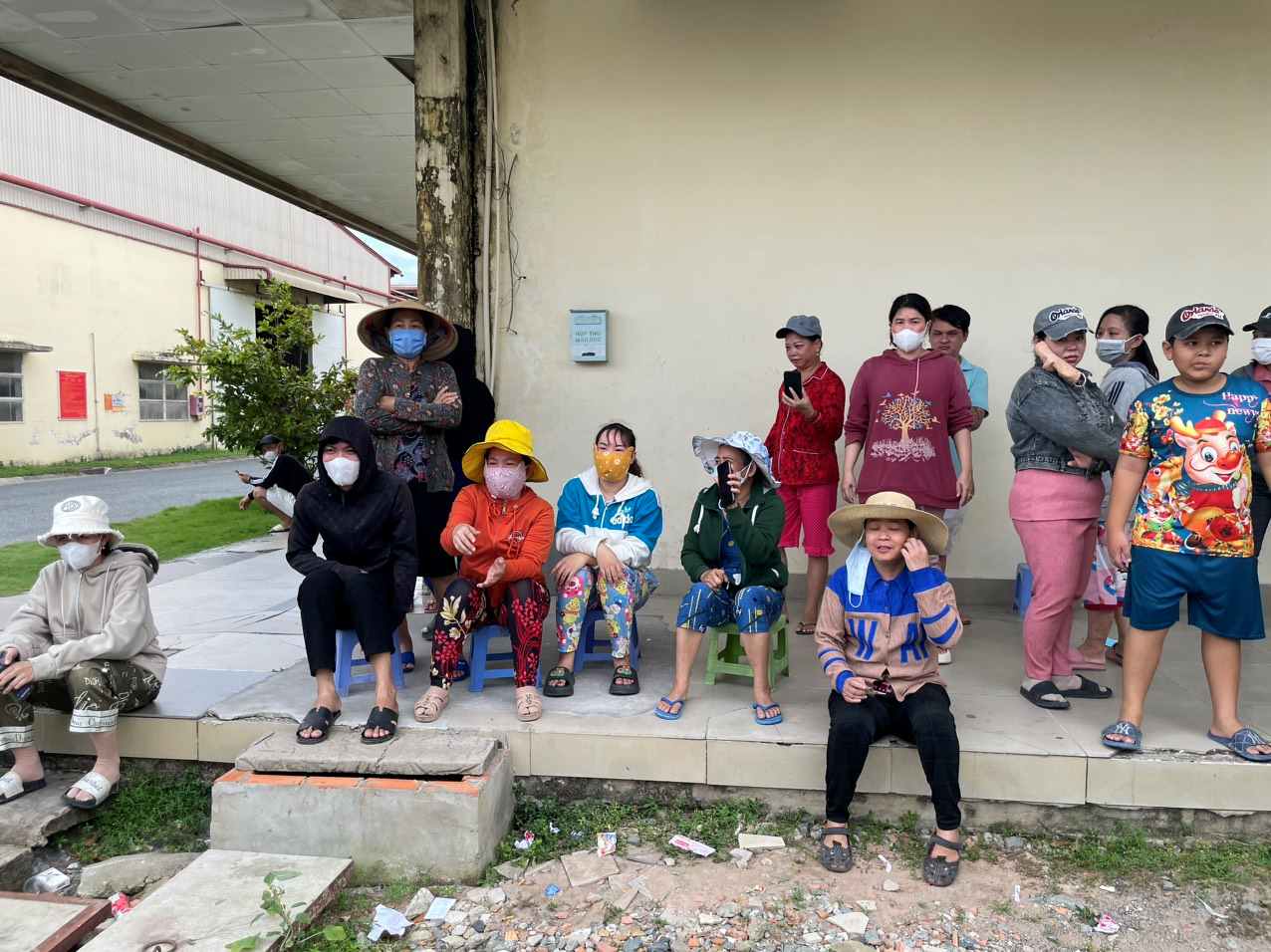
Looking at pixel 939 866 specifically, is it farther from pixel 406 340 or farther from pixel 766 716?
pixel 406 340

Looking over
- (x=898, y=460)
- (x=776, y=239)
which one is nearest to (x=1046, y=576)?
(x=898, y=460)

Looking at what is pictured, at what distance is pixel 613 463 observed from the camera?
154 inches

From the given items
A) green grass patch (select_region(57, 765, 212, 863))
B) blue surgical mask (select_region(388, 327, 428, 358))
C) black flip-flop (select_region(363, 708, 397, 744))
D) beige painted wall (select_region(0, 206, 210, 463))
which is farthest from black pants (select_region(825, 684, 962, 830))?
beige painted wall (select_region(0, 206, 210, 463))

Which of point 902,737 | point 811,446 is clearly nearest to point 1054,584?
point 902,737

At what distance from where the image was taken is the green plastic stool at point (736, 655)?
3773 millimetres

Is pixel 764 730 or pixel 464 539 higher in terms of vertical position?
pixel 464 539

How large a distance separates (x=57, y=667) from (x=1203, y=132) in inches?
256

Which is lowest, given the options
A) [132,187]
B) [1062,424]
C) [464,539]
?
[464,539]

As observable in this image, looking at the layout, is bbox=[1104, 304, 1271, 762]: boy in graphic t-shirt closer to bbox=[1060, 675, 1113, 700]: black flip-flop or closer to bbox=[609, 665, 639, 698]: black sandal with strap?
bbox=[1060, 675, 1113, 700]: black flip-flop

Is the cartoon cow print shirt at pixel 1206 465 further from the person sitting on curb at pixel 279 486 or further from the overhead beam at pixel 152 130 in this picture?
the overhead beam at pixel 152 130

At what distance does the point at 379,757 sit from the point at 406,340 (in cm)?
201

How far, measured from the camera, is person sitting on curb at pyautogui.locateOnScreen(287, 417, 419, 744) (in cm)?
348

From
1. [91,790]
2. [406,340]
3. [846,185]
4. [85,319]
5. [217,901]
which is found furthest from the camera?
[85,319]

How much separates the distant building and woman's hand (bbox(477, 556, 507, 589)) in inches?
451
